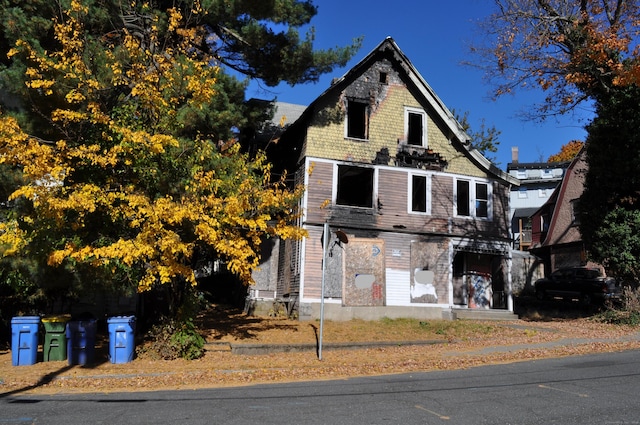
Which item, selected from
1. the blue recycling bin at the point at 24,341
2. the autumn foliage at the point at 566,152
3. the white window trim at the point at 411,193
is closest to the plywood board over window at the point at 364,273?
the white window trim at the point at 411,193

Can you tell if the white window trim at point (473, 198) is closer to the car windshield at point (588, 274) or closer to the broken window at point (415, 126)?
the broken window at point (415, 126)

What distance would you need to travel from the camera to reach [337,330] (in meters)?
15.6

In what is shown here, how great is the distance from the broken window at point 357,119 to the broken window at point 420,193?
9.05 ft

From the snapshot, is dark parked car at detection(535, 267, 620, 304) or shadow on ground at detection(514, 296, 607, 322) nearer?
Answer: shadow on ground at detection(514, 296, 607, 322)

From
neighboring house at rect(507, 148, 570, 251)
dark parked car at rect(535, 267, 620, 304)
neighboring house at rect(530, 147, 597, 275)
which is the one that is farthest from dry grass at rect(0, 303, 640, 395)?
neighboring house at rect(507, 148, 570, 251)

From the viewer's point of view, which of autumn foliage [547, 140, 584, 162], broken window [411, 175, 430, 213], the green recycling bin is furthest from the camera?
autumn foliage [547, 140, 584, 162]

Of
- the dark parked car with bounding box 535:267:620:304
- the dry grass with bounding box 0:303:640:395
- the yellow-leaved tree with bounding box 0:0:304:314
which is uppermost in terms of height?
the yellow-leaved tree with bounding box 0:0:304:314

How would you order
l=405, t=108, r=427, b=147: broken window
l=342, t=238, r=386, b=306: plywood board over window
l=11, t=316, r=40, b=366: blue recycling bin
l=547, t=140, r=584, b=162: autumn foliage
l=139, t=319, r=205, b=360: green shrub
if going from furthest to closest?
l=547, t=140, r=584, b=162: autumn foliage → l=405, t=108, r=427, b=147: broken window → l=342, t=238, r=386, b=306: plywood board over window → l=139, t=319, r=205, b=360: green shrub → l=11, t=316, r=40, b=366: blue recycling bin

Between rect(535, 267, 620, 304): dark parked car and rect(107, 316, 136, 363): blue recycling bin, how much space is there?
19.8 metres

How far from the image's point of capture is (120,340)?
430 inches

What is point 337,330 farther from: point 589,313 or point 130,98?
point 589,313

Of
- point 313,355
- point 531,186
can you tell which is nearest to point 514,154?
point 531,186

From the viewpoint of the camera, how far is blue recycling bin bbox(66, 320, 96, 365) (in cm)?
1068

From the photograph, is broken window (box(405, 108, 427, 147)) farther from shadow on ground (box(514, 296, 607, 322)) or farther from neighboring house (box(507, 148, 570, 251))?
neighboring house (box(507, 148, 570, 251))
